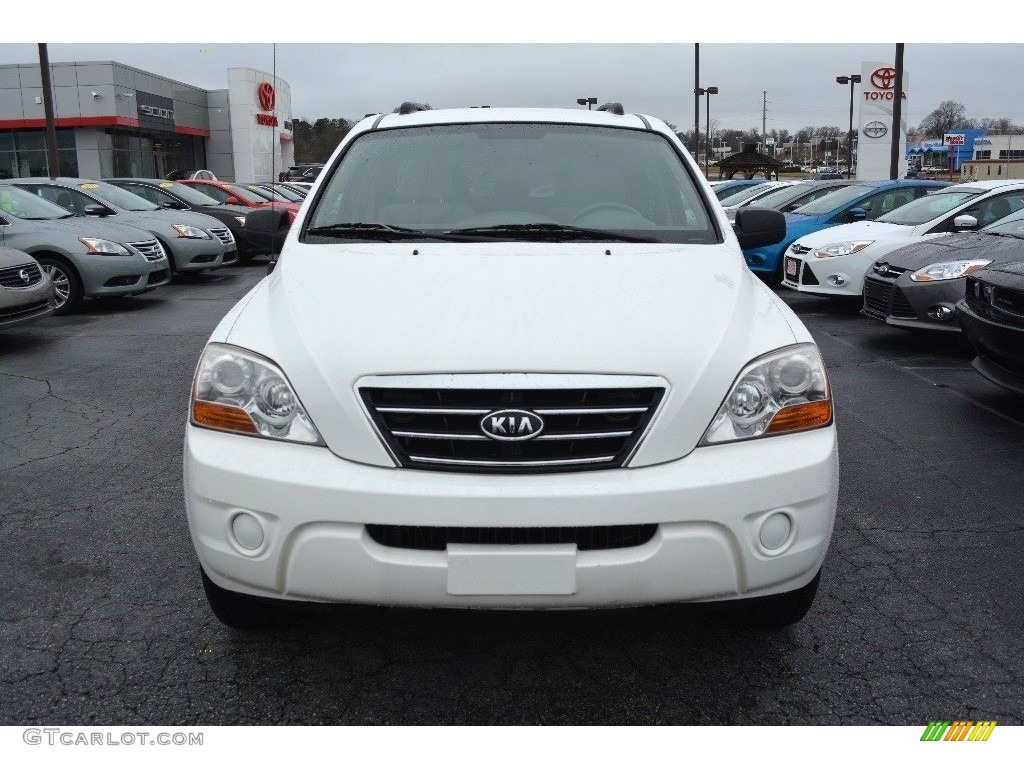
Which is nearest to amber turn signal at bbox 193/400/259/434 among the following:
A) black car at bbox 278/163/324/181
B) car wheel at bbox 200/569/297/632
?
car wheel at bbox 200/569/297/632

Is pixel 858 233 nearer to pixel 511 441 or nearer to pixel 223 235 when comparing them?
pixel 223 235

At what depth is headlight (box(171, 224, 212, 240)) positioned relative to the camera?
13.6 metres

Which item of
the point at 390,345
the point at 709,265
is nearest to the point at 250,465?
the point at 390,345

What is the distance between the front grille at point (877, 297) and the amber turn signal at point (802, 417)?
6209 millimetres

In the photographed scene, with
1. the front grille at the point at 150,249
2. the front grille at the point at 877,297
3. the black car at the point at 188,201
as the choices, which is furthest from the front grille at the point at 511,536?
the black car at the point at 188,201

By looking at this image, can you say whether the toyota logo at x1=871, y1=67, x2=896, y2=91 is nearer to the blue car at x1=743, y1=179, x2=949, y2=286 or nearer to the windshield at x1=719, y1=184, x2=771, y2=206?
the windshield at x1=719, y1=184, x2=771, y2=206

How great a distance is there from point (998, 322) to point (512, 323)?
4322 millimetres

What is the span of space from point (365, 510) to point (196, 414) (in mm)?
669

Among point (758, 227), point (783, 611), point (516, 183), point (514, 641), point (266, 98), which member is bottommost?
point (514, 641)

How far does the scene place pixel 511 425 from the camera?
249 centimetres

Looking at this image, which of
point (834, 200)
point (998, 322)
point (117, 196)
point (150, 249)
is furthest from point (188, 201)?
point (998, 322)

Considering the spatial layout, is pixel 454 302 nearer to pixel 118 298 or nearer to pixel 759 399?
pixel 759 399

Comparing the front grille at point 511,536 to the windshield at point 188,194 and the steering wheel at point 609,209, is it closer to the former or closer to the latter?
the steering wheel at point 609,209

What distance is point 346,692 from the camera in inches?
109
